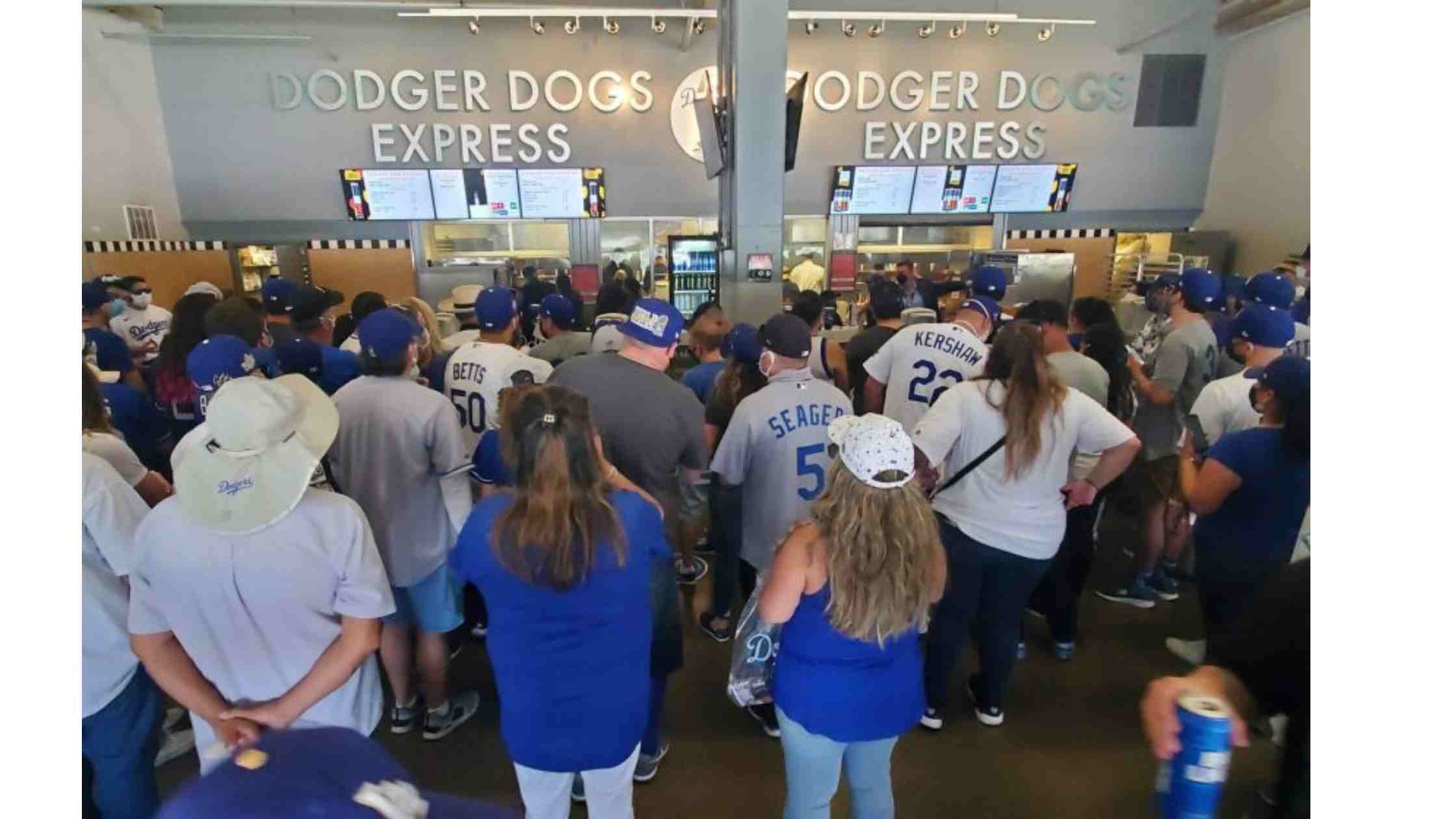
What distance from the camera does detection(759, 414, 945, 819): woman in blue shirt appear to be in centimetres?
156

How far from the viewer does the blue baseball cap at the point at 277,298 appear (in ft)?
12.7

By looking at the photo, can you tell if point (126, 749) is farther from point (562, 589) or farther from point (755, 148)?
point (755, 148)

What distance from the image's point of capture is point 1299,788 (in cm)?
105

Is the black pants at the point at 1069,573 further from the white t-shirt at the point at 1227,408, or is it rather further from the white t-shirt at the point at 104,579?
the white t-shirt at the point at 104,579

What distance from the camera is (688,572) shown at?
12.4 feet

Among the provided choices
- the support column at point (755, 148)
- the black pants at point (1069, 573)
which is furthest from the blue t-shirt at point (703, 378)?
the black pants at point (1069, 573)

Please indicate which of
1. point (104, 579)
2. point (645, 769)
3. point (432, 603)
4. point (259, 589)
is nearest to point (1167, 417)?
point (645, 769)

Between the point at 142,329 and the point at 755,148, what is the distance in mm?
4315

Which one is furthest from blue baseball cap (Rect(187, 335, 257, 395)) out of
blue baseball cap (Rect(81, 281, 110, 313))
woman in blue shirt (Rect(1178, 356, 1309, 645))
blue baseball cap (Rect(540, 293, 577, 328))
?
woman in blue shirt (Rect(1178, 356, 1309, 645))

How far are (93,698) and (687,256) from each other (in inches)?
265

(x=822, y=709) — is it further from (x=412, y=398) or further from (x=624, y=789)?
(x=412, y=398)

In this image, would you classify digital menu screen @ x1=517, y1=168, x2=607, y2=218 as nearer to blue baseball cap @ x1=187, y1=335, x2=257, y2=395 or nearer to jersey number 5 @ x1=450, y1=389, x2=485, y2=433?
jersey number 5 @ x1=450, y1=389, x2=485, y2=433

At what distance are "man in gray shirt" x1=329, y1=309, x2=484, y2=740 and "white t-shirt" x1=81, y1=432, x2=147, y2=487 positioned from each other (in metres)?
0.50

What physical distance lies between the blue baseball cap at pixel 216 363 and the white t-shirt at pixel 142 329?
306 cm
